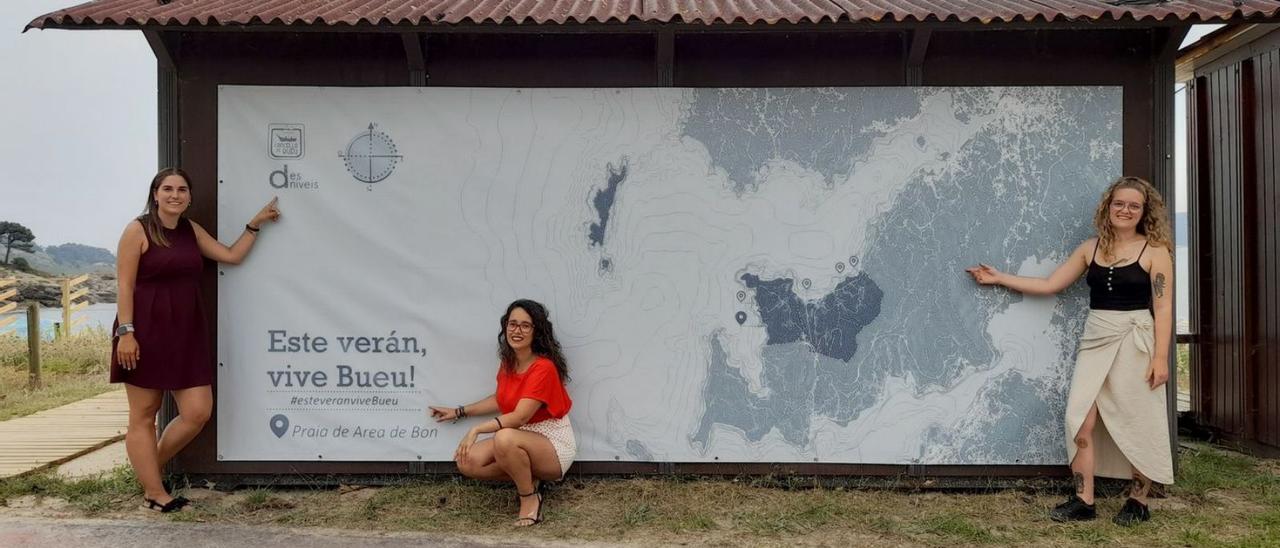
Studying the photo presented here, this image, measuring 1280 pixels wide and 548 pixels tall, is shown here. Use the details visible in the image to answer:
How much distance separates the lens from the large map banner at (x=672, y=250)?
16.1ft

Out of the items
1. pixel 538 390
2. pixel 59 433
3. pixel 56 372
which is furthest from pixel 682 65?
pixel 56 372

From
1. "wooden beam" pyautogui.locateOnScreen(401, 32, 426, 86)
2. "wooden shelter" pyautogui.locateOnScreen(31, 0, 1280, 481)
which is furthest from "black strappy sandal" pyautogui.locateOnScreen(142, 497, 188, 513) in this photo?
"wooden beam" pyautogui.locateOnScreen(401, 32, 426, 86)

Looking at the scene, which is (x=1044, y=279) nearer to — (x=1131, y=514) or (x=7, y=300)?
(x=1131, y=514)

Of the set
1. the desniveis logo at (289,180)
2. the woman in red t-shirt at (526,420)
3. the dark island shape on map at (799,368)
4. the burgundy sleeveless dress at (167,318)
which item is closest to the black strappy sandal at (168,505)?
the burgundy sleeveless dress at (167,318)

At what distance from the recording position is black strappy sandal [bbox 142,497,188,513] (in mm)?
4602

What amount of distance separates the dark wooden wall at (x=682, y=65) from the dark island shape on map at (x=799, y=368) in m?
0.31

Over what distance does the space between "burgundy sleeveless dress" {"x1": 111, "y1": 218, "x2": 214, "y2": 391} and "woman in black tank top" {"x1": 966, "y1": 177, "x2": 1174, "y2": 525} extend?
4.65 metres

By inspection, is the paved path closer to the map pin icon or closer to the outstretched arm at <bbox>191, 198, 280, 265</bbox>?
the map pin icon

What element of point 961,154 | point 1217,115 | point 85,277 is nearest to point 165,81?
point 961,154

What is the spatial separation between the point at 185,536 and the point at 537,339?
1958 mm

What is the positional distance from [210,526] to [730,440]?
9.11ft

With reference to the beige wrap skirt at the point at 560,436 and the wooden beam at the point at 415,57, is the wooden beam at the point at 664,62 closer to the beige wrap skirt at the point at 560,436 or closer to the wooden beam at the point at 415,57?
the wooden beam at the point at 415,57

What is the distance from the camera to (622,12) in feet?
15.0

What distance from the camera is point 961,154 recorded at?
4.90 metres
